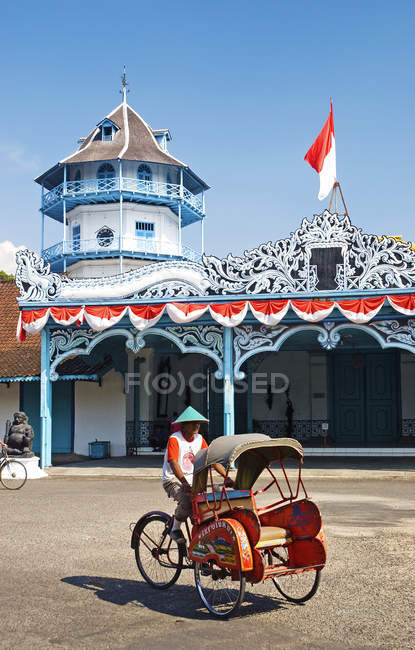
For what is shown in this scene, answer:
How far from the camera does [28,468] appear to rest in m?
18.6

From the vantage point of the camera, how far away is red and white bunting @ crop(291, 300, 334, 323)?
1817 cm

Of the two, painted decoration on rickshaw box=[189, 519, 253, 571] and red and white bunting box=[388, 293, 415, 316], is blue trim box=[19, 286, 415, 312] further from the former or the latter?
painted decoration on rickshaw box=[189, 519, 253, 571]

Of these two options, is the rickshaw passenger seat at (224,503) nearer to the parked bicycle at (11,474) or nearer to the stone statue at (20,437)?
the parked bicycle at (11,474)

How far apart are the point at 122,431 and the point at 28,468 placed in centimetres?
585

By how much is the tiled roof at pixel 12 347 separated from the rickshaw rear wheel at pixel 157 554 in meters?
16.0

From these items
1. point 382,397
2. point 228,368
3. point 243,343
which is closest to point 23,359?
point 228,368

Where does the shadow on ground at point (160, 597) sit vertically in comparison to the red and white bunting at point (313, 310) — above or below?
below

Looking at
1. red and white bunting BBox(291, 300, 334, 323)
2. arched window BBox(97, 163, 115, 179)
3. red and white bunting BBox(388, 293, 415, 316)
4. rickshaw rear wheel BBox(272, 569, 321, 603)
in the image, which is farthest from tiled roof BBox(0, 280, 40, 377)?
rickshaw rear wheel BBox(272, 569, 321, 603)

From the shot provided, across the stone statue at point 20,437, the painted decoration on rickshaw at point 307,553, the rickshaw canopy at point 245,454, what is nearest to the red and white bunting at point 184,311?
the stone statue at point 20,437

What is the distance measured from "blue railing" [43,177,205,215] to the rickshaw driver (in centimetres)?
3455

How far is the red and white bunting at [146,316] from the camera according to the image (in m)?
18.9

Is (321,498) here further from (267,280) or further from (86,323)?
(86,323)

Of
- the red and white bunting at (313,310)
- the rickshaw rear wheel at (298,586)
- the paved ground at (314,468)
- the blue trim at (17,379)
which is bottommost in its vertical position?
the paved ground at (314,468)

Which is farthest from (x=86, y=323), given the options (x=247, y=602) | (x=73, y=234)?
(x=73, y=234)
